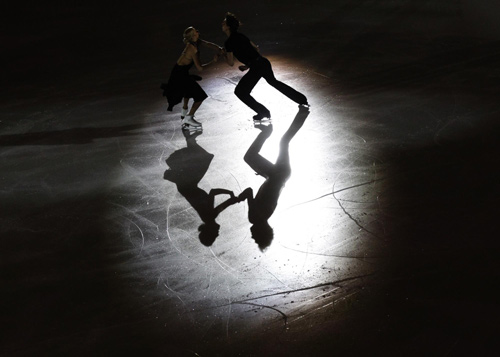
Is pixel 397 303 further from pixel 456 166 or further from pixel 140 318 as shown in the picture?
pixel 456 166

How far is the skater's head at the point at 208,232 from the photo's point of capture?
745 centimetres

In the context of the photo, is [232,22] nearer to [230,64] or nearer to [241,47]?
[241,47]

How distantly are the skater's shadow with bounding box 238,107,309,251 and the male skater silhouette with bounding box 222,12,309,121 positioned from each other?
0.39 m

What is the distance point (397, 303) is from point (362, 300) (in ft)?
1.10

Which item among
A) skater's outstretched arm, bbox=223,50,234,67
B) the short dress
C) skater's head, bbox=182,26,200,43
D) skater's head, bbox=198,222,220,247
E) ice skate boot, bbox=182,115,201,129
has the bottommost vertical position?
ice skate boot, bbox=182,115,201,129

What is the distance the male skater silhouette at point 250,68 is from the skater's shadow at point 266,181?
39 centimetres

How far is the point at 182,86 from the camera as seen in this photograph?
1066 centimetres

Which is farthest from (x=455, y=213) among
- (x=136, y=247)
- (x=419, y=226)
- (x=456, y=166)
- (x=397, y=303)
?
(x=136, y=247)

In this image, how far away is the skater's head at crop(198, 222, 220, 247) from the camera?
7.45m

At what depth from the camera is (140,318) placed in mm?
6168

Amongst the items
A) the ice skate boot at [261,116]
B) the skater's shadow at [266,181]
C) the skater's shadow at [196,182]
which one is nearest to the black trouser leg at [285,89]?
the skater's shadow at [266,181]

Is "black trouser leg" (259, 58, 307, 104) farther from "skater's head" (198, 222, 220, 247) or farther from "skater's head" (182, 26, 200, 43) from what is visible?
"skater's head" (198, 222, 220, 247)

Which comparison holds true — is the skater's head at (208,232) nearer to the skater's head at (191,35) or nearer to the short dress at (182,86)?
the short dress at (182,86)

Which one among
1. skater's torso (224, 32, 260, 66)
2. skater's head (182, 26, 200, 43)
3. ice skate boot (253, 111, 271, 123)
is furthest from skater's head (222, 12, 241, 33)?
ice skate boot (253, 111, 271, 123)
